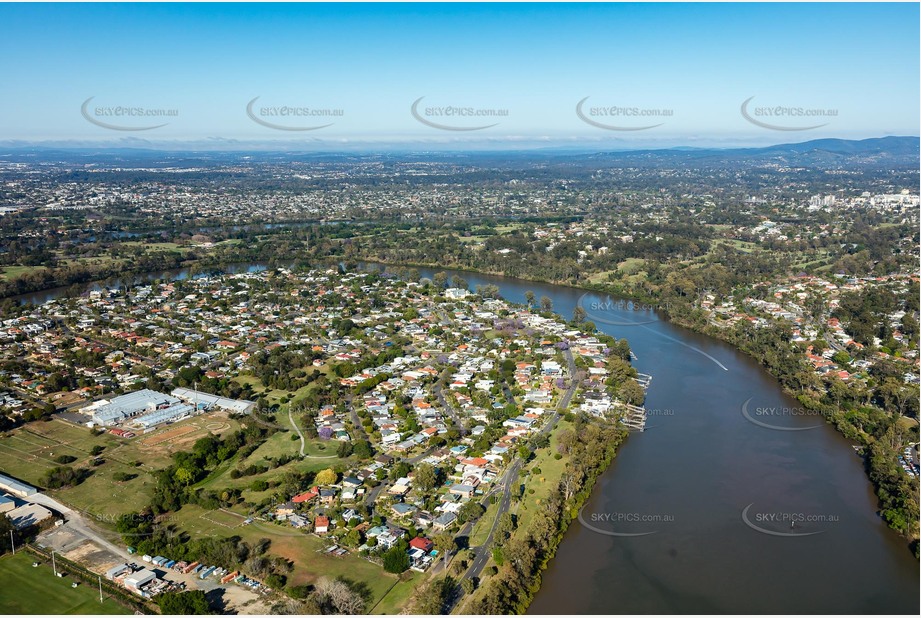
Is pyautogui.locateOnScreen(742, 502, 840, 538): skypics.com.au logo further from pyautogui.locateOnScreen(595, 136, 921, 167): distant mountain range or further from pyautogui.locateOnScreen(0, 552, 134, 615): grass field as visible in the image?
pyautogui.locateOnScreen(595, 136, 921, 167): distant mountain range

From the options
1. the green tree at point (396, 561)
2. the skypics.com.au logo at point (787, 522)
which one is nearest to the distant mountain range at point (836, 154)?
the skypics.com.au logo at point (787, 522)

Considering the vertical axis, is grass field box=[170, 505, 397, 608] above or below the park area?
below

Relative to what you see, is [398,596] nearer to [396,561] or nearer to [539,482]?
[396,561]

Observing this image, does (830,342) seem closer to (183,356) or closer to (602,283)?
(602,283)

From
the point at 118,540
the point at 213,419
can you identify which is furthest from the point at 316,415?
the point at 118,540

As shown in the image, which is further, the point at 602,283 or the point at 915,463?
the point at 602,283

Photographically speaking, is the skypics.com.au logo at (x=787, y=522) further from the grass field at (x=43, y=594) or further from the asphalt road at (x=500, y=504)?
the grass field at (x=43, y=594)

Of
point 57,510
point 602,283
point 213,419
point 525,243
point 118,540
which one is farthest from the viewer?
point 525,243

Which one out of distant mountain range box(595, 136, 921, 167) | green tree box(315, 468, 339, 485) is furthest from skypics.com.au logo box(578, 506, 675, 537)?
distant mountain range box(595, 136, 921, 167)

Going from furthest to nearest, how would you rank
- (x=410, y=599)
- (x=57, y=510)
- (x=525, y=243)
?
(x=525, y=243) < (x=57, y=510) < (x=410, y=599)
